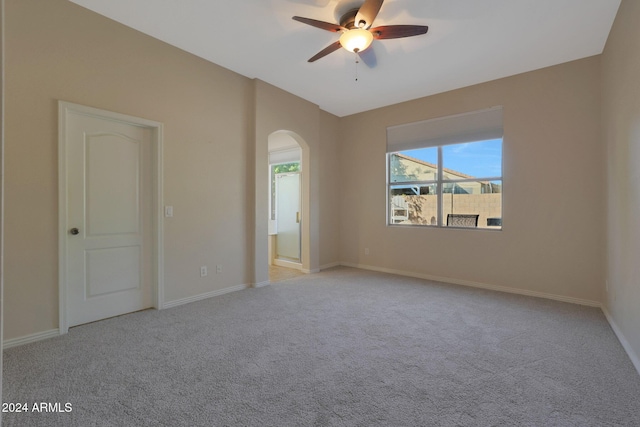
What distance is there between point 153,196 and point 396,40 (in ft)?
10.5

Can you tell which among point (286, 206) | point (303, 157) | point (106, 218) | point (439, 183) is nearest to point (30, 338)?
point (106, 218)

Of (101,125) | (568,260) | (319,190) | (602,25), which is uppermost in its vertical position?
(602,25)

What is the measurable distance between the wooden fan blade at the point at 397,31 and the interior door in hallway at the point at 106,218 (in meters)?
2.66

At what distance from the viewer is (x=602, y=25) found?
3.05 meters

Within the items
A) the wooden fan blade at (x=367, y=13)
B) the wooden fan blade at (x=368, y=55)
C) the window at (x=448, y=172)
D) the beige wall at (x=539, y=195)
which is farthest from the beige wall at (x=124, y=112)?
the beige wall at (x=539, y=195)

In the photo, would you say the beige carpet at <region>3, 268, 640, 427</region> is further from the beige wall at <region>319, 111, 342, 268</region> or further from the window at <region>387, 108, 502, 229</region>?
the beige wall at <region>319, 111, 342, 268</region>

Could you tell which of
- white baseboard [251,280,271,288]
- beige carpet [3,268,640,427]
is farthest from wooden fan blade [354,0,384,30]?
white baseboard [251,280,271,288]

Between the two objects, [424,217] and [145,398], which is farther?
→ [424,217]

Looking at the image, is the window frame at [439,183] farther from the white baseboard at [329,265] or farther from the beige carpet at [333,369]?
the beige carpet at [333,369]

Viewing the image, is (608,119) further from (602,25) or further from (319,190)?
(319,190)

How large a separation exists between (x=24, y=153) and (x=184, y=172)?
1.41 meters

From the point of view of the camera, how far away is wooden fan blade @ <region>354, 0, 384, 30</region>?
2.46 metres

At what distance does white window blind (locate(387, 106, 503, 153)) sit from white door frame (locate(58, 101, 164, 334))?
3.67m

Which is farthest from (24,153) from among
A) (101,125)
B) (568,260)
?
(568,260)
